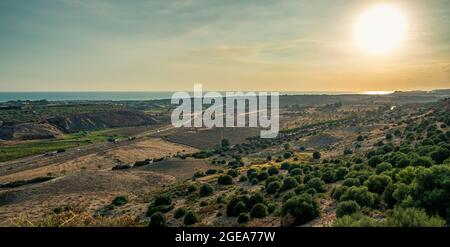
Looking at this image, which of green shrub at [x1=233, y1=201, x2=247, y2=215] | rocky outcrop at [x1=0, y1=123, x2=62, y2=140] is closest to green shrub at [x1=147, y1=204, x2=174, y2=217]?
green shrub at [x1=233, y1=201, x2=247, y2=215]

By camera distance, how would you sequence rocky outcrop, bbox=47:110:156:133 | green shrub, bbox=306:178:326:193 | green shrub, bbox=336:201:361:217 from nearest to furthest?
green shrub, bbox=336:201:361:217 < green shrub, bbox=306:178:326:193 < rocky outcrop, bbox=47:110:156:133

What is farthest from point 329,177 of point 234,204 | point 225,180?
point 225,180

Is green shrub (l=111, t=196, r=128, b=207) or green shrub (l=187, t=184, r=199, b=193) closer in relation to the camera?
green shrub (l=111, t=196, r=128, b=207)

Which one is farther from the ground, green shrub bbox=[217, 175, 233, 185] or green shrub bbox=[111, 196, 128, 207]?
green shrub bbox=[217, 175, 233, 185]

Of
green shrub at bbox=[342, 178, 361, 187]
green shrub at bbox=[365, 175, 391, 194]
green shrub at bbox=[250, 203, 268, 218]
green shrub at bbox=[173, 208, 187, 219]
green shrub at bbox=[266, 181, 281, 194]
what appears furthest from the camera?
green shrub at bbox=[266, 181, 281, 194]

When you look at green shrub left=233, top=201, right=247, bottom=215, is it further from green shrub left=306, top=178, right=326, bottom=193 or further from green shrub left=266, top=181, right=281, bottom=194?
green shrub left=266, top=181, right=281, bottom=194

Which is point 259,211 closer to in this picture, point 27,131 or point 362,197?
point 362,197
